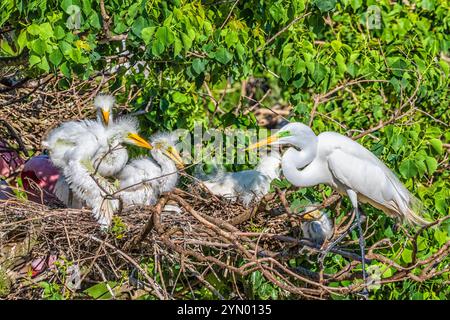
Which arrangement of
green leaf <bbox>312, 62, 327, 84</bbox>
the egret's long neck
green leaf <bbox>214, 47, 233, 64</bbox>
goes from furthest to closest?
green leaf <bbox>312, 62, 327, 84</bbox>, the egret's long neck, green leaf <bbox>214, 47, 233, 64</bbox>

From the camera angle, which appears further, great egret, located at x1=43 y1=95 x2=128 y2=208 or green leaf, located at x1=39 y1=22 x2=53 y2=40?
great egret, located at x1=43 y1=95 x2=128 y2=208

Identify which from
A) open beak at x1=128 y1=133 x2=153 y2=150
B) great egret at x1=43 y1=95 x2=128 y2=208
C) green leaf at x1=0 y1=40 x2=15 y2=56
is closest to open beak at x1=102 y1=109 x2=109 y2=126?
great egret at x1=43 y1=95 x2=128 y2=208

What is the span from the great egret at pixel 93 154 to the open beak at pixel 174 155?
13 cm

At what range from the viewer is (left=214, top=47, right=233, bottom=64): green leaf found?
452 cm

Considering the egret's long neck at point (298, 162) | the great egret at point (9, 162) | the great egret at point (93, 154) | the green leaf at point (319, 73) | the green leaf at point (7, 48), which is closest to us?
the egret's long neck at point (298, 162)

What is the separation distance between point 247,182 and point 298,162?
902 millimetres

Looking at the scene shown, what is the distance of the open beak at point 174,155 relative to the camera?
18.1 feet

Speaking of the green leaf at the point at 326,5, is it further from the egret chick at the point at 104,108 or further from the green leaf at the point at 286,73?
the egret chick at the point at 104,108

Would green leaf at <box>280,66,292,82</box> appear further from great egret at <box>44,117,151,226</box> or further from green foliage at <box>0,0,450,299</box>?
great egret at <box>44,117,151,226</box>

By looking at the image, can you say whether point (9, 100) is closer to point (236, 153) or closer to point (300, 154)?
point (236, 153)

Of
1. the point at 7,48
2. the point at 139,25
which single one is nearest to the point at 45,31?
the point at 139,25

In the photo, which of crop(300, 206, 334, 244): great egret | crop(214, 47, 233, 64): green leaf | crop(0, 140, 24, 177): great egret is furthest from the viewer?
crop(0, 140, 24, 177): great egret

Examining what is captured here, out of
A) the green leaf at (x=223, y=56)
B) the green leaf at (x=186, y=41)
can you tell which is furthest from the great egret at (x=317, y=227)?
the green leaf at (x=186, y=41)

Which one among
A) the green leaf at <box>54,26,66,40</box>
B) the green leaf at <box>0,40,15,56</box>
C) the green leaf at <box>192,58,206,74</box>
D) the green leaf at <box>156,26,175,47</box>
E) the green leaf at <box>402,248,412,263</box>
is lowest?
the green leaf at <box>402,248,412,263</box>
